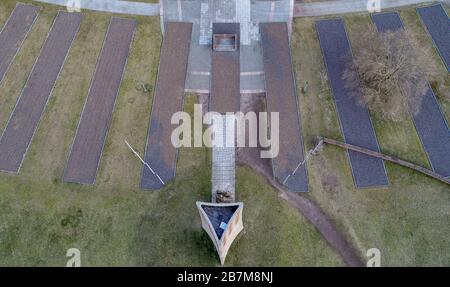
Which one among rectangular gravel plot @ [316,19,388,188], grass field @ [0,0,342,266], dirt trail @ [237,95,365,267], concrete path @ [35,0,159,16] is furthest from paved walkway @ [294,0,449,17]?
grass field @ [0,0,342,266]

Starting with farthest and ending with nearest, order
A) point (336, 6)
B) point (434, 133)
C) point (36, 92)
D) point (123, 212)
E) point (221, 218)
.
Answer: point (336, 6), point (36, 92), point (434, 133), point (123, 212), point (221, 218)

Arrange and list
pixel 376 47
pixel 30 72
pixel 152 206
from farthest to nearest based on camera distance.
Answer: pixel 30 72, pixel 376 47, pixel 152 206

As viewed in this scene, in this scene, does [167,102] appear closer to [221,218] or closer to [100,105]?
[100,105]

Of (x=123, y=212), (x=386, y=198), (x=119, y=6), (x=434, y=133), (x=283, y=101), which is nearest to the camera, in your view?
(x=123, y=212)

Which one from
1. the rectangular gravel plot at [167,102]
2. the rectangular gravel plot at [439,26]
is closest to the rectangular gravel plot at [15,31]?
the rectangular gravel plot at [167,102]

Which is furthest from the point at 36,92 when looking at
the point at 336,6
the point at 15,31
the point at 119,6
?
the point at 336,6
